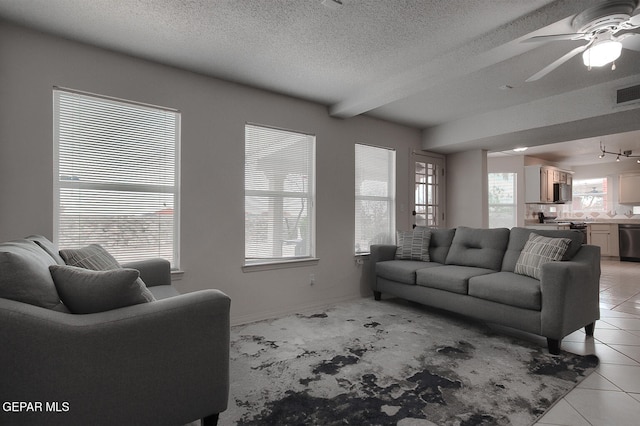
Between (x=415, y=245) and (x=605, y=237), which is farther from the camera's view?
(x=605, y=237)

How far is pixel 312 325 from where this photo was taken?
11.0ft

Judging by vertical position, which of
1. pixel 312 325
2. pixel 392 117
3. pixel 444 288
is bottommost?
pixel 312 325

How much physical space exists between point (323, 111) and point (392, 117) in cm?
110

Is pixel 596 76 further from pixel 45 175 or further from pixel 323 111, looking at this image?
pixel 45 175

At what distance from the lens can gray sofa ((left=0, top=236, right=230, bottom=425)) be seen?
4.17 ft

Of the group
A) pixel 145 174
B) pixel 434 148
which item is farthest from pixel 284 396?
pixel 434 148

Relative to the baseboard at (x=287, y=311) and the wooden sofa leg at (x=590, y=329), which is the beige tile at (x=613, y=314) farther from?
the baseboard at (x=287, y=311)

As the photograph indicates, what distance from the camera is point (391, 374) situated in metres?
2.29

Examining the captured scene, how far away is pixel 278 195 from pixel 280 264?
0.79 metres

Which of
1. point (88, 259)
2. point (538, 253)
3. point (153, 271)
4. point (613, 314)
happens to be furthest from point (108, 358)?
point (613, 314)

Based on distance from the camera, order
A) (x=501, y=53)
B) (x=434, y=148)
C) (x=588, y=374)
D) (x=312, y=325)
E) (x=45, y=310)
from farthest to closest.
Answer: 1. (x=434, y=148)
2. (x=312, y=325)
3. (x=501, y=53)
4. (x=588, y=374)
5. (x=45, y=310)

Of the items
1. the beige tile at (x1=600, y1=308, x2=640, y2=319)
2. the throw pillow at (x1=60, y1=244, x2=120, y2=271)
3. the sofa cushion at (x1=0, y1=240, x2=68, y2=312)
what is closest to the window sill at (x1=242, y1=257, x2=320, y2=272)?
the throw pillow at (x1=60, y1=244, x2=120, y2=271)

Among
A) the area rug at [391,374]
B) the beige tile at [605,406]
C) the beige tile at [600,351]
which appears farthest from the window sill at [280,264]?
the beige tile at [605,406]

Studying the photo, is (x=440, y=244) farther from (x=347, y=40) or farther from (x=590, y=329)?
(x=347, y=40)
